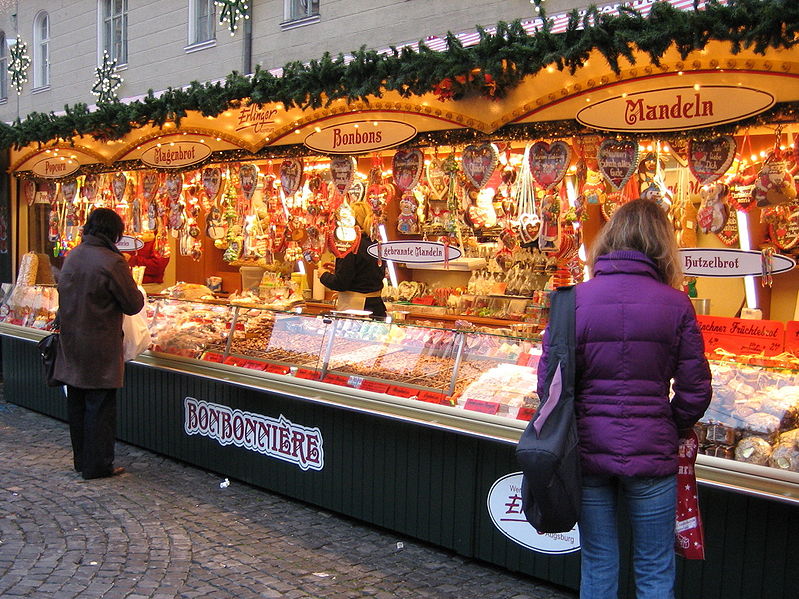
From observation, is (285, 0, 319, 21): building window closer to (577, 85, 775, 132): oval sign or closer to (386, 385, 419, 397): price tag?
(577, 85, 775, 132): oval sign

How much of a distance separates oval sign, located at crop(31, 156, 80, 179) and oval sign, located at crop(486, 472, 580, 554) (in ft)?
25.0

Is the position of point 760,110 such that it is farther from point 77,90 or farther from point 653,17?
point 77,90

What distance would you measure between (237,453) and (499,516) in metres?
2.49

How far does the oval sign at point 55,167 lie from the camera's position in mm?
10019

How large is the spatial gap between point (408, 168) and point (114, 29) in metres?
6.87

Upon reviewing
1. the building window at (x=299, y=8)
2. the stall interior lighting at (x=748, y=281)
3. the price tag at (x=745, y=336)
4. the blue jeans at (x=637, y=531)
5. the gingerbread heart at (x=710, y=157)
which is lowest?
the blue jeans at (x=637, y=531)

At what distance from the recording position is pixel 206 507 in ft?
18.7

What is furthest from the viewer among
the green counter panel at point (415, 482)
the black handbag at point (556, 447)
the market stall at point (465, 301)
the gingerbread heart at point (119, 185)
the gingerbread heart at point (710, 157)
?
the gingerbread heart at point (119, 185)

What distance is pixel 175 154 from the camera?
8430 millimetres

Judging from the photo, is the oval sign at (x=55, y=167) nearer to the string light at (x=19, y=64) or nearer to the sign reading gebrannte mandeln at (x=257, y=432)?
the string light at (x=19, y=64)

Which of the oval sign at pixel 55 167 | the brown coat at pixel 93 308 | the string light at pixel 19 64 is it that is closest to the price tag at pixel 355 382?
the brown coat at pixel 93 308

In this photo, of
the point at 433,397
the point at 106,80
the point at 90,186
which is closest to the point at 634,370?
the point at 433,397

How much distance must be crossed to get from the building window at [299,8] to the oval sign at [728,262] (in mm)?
5141

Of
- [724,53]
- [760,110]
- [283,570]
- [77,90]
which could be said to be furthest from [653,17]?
[77,90]
